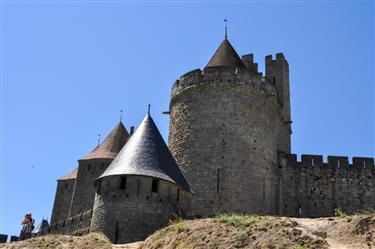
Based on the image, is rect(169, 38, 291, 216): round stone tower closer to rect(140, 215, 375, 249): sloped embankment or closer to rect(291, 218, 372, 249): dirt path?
rect(140, 215, 375, 249): sloped embankment

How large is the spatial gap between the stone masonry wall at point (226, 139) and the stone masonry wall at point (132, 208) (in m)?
3.31

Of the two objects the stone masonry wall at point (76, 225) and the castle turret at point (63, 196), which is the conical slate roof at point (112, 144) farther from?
the stone masonry wall at point (76, 225)

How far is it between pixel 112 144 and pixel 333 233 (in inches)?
774

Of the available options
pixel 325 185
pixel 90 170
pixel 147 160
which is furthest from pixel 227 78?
pixel 90 170

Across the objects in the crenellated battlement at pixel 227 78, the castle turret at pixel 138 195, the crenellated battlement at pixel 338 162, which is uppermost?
the crenellated battlement at pixel 227 78

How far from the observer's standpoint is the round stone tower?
2089cm

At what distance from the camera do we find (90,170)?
27.7 meters

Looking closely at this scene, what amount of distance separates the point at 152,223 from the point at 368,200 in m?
12.5

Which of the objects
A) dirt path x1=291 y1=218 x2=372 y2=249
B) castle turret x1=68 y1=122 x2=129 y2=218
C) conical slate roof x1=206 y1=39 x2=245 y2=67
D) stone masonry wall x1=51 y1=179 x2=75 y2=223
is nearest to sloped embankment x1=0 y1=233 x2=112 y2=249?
dirt path x1=291 y1=218 x2=372 y2=249

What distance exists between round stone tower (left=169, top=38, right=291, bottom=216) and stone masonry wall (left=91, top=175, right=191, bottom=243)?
343cm

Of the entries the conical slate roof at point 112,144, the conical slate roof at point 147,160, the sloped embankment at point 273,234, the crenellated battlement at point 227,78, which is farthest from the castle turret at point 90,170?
the sloped embankment at point 273,234

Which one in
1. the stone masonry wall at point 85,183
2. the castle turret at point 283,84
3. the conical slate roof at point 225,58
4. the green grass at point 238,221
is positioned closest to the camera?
the green grass at point 238,221

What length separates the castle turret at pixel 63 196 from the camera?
29.3m

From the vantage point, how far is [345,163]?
83.0 feet
